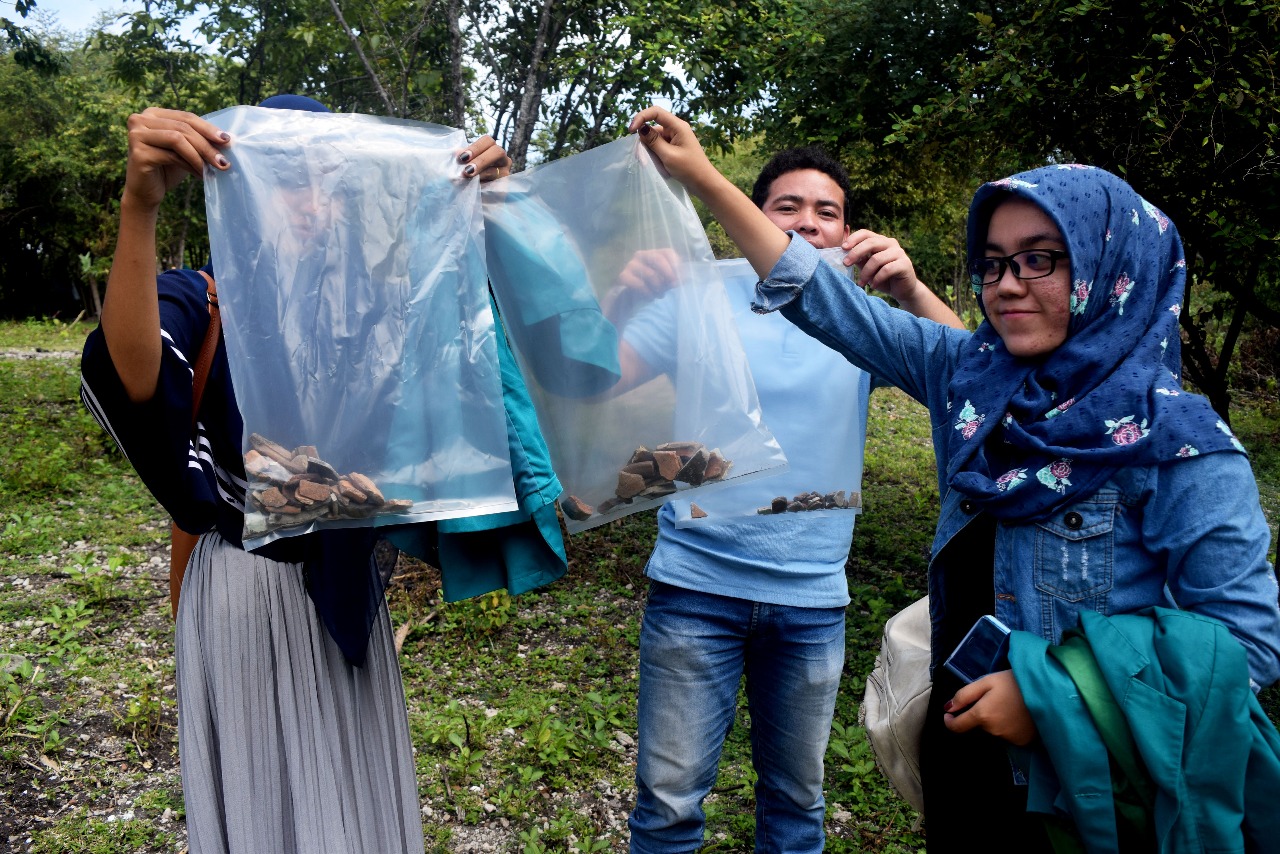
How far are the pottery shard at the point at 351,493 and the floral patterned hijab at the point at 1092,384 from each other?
905 mm

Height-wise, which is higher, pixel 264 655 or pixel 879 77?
pixel 879 77

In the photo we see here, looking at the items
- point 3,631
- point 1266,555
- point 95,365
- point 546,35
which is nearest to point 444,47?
point 546,35

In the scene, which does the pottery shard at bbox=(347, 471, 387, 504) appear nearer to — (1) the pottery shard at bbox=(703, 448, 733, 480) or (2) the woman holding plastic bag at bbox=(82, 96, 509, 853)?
(2) the woman holding plastic bag at bbox=(82, 96, 509, 853)

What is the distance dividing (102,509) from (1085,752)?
607 cm

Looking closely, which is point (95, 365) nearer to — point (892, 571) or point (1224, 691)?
point (1224, 691)

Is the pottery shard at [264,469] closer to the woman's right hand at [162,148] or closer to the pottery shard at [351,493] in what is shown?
the pottery shard at [351,493]

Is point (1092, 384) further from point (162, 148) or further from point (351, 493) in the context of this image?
point (162, 148)

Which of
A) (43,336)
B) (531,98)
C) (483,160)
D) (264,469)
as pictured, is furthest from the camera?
(43,336)

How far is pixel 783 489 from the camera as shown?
76.0 inches

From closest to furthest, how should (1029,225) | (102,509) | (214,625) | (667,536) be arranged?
(1029,225) < (214,625) < (667,536) < (102,509)

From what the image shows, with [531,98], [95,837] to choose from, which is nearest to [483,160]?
[95,837]

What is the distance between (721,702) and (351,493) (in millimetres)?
993

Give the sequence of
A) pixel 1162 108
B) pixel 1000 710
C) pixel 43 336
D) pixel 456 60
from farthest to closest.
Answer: pixel 43 336, pixel 456 60, pixel 1162 108, pixel 1000 710

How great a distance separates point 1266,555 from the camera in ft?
4.21
